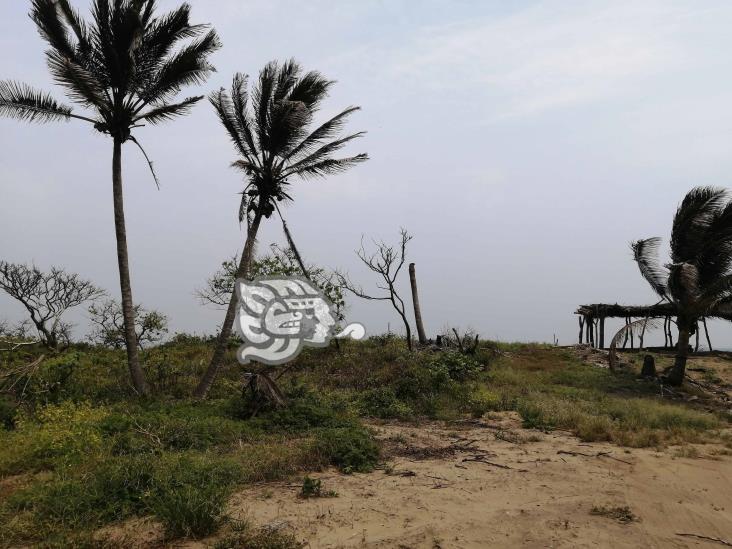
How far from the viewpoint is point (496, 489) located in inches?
212

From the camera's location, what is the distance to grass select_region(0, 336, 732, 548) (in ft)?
14.4

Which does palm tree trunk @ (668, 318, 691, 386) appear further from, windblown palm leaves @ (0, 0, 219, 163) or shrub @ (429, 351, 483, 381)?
windblown palm leaves @ (0, 0, 219, 163)

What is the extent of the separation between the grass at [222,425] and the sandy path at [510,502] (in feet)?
1.40

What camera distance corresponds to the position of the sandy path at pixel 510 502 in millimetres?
4219

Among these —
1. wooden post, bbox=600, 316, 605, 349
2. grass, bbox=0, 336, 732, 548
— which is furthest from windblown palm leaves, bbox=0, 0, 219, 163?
wooden post, bbox=600, 316, 605, 349

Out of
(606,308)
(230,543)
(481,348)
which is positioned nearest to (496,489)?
(230,543)

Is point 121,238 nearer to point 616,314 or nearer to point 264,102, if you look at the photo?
point 264,102

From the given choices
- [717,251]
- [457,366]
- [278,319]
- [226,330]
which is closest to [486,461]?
[226,330]

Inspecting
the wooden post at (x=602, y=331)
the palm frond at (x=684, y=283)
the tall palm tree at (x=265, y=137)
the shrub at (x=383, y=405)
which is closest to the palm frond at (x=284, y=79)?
the tall palm tree at (x=265, y=137)

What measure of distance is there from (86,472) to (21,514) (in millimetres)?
886

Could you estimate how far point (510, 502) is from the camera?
5012mm

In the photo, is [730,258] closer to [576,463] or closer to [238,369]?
[576,463]

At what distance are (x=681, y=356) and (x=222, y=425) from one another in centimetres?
1185

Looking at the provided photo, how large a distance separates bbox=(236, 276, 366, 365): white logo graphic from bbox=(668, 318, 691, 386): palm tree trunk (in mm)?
9591
